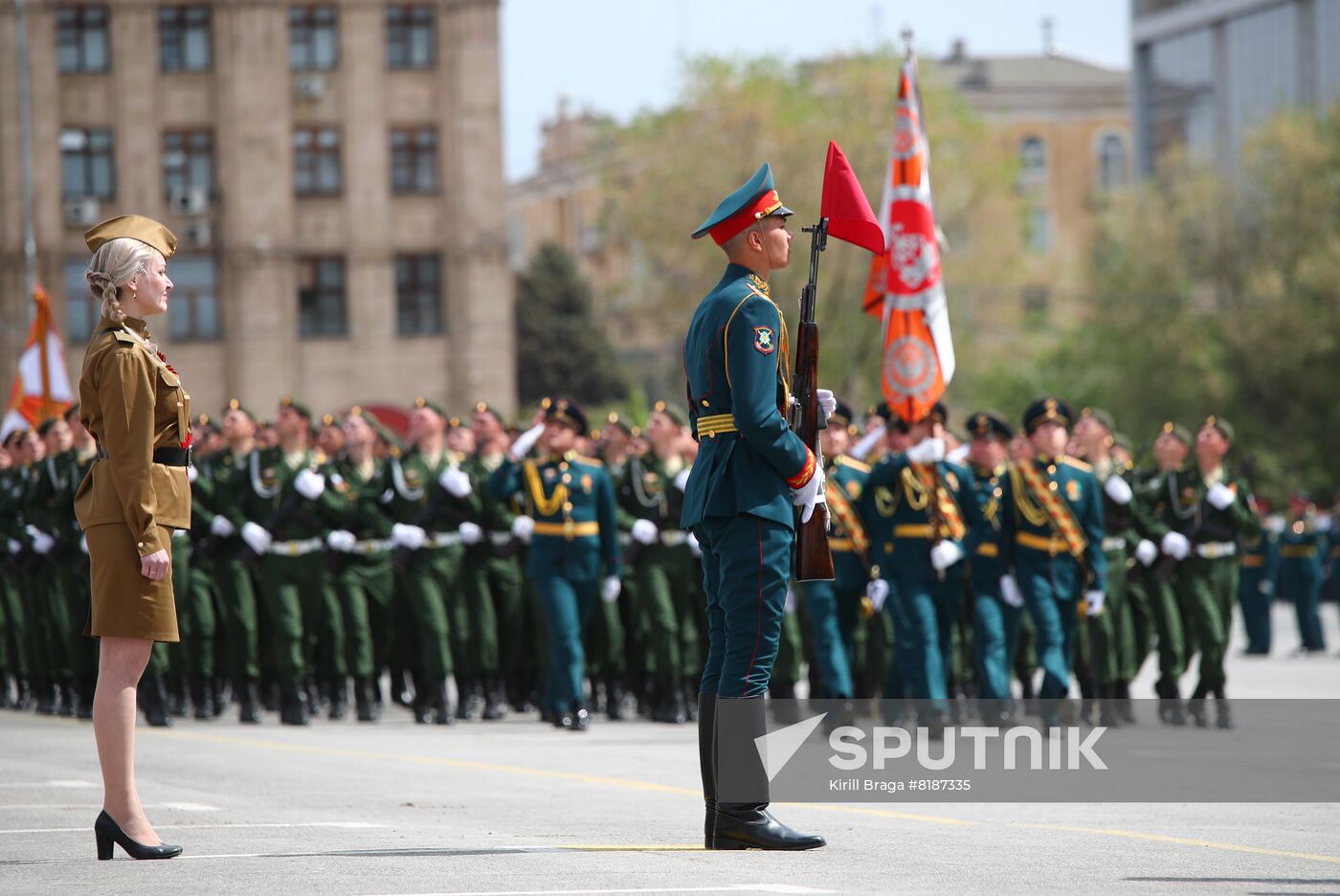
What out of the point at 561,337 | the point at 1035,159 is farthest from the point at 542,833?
the point at 1035,159

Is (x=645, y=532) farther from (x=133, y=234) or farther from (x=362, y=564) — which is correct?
(x=133, y=234)

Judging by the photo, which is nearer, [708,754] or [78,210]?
[708,754]

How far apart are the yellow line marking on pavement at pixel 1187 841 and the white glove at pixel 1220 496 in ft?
20.4

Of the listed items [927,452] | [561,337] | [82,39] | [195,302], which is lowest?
[927,452]

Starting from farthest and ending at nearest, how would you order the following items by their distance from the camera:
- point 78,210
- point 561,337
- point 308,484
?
point 561,337 < point 78,210 < point 308,484

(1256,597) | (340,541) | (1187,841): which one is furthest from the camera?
(1256,597)

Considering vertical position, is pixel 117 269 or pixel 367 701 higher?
pixel 117 269

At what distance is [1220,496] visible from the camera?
14.8 metres

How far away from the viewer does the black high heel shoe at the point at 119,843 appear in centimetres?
752

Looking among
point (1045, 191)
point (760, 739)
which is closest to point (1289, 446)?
point (760, 739)

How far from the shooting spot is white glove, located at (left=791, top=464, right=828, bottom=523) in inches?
305

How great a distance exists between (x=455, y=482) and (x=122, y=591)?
8104 millimetres

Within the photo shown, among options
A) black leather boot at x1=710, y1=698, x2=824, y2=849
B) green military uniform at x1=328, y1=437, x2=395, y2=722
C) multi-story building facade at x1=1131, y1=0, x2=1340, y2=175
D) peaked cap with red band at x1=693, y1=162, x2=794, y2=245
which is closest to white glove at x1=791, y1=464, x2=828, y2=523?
black leather boot at x1=710, y1=698, x2=824, y2=849

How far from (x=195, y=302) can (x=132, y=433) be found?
44754 mm
